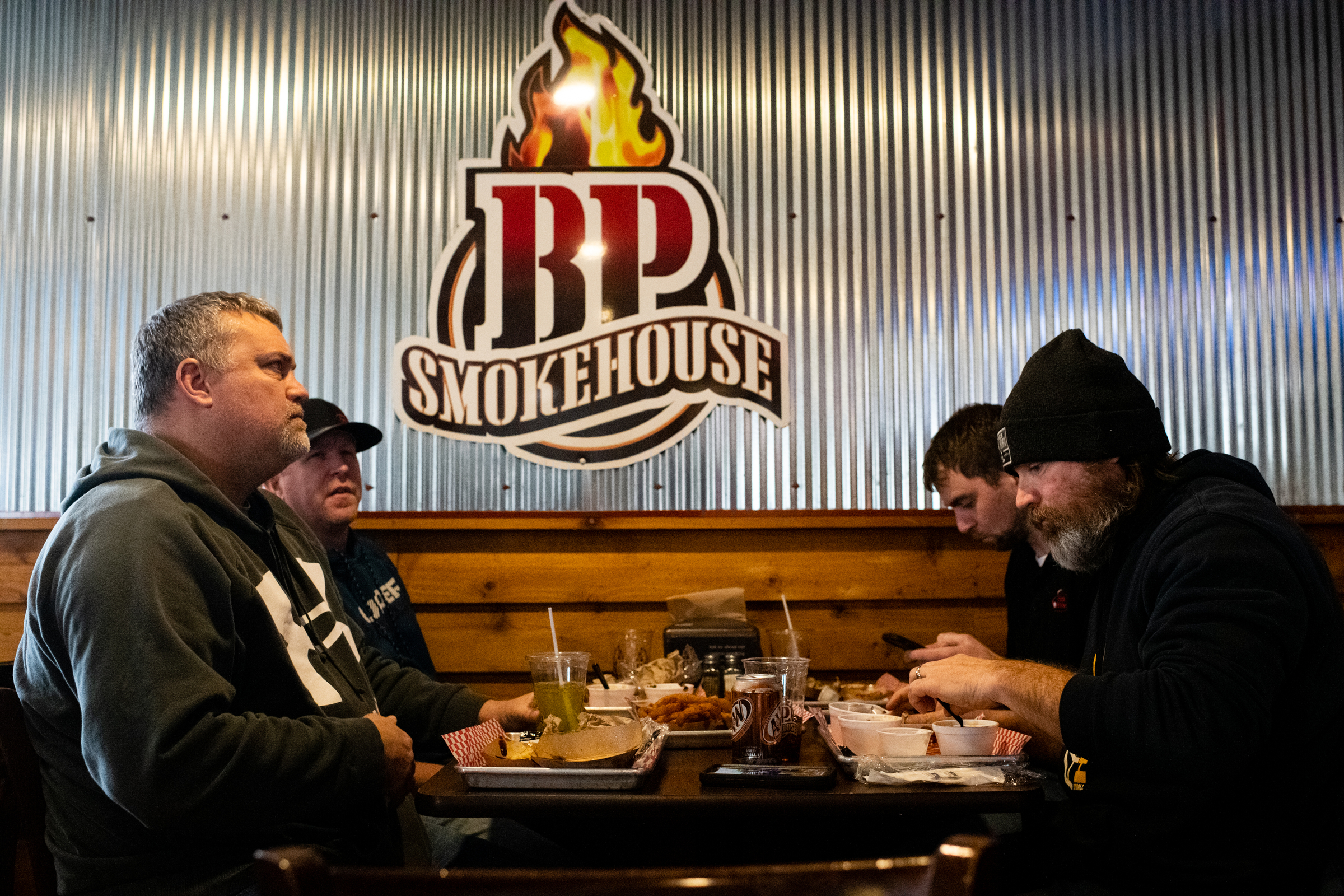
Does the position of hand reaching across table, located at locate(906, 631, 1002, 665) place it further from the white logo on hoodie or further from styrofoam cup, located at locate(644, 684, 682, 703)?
the white logo on hoodie

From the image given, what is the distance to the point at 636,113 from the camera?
398 centimetres

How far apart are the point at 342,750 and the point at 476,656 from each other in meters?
1.93

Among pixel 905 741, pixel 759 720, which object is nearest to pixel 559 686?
pixel 759 720

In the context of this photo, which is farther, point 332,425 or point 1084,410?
point 332,425

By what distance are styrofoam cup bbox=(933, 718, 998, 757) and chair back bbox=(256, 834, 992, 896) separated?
1166 millimetres

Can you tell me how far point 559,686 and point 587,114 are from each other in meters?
2.62

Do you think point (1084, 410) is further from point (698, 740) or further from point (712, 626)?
point (712, 626)

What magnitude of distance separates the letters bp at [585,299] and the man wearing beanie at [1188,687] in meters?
1.96

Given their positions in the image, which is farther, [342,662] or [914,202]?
[914,202]

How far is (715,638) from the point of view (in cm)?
325

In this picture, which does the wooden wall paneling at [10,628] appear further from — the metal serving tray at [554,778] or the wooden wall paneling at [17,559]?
the metal serving tray at [554,778]

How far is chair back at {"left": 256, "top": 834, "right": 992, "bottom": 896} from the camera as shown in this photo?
→ 0.78 meters

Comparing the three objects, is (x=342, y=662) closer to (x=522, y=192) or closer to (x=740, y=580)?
(x=740, y=580)

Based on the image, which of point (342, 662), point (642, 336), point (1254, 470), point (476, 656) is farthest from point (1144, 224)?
point (342, 662)
